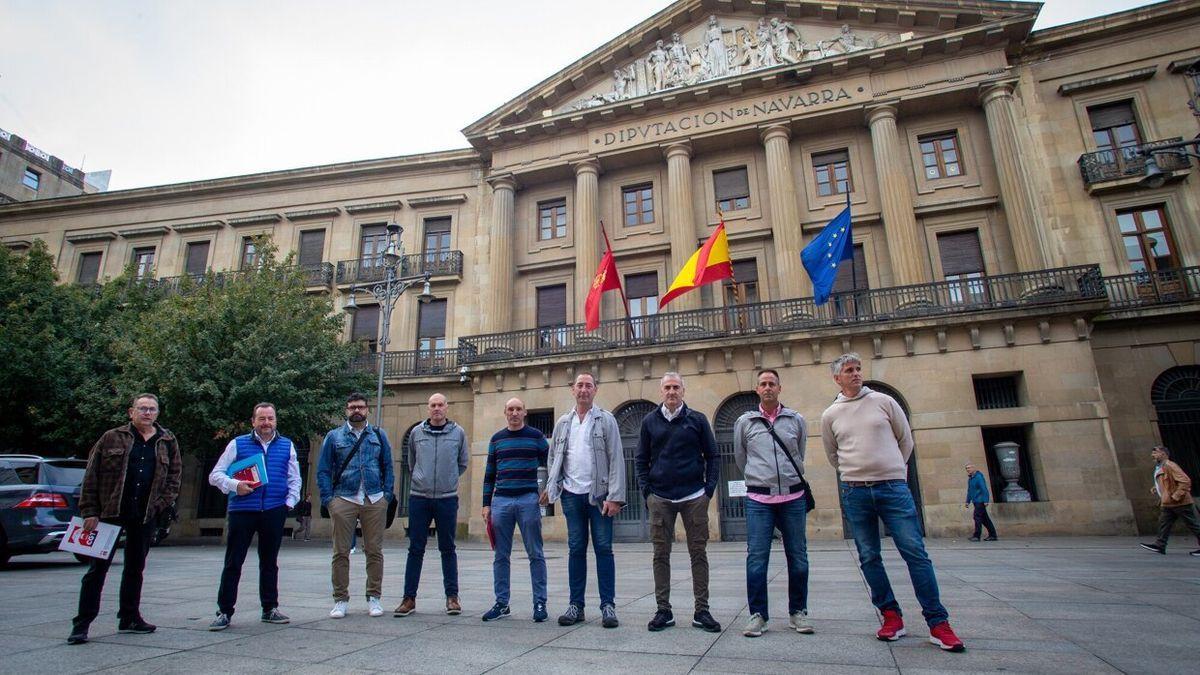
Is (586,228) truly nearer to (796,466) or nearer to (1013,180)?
(1013,180)

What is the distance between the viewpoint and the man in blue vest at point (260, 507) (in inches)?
212

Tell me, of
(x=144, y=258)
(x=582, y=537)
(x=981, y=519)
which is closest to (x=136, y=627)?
(x=582, y=537)

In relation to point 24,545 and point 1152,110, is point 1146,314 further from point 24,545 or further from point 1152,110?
point 24,545

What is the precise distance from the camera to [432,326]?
24.5 metres

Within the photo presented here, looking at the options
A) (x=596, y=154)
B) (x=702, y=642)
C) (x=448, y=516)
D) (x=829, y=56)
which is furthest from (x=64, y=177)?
(x=702, y=642)

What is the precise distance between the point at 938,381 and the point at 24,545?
61.5 ft

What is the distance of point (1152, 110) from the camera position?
60.5 ft

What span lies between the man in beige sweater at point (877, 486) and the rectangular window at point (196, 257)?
29.2 metres

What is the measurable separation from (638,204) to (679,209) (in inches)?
90.1

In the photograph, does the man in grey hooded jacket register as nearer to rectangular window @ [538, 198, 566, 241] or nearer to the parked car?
the parked car

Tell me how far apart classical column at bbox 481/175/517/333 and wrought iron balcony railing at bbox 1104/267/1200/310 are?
1751cm

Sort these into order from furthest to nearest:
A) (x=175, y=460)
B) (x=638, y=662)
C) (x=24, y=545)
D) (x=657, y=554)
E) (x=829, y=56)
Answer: (x=829, y=56) → (x=24, y=545) → (x=175, y=460) → (x=657, y=554) → (x=638, y=662)

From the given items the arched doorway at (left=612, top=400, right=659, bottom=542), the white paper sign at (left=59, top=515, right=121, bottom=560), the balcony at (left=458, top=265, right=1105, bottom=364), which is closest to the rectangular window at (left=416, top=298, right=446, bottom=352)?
the balcony at (left=458, top=265, right=1105, bottom=364)

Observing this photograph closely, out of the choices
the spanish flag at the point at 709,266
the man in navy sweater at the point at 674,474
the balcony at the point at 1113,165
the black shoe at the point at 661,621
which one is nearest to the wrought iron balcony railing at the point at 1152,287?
the balcony at the point at 1113,165
